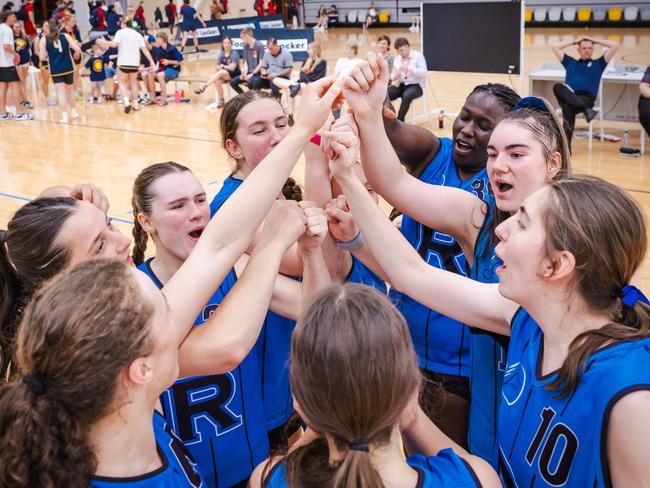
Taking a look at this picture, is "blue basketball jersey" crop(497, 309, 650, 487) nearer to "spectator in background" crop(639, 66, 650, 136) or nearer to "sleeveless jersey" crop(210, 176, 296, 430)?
"sleeveless jersey" crop(210, 176, 296, 430)

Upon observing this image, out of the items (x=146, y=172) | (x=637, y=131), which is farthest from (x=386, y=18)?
(x=146, y=172)

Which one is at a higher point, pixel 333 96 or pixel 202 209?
pixel 333 96

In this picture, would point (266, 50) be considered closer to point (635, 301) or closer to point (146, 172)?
point (146, 172)

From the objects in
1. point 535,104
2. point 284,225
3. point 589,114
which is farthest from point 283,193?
point 589,114

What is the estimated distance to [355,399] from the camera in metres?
1.26

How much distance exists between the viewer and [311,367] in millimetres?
1288

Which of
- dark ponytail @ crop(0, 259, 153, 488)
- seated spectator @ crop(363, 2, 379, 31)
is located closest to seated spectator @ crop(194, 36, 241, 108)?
seated spectator @ crop(363, 2, 379, 31)

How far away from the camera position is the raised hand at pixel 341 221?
2.25 meters

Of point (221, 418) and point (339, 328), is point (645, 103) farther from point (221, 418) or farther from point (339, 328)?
point (339, 328)

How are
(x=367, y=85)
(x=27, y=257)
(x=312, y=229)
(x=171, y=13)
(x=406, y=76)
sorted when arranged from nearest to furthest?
1. (x=27, y=257)
2. (x=312, y=229)
3. (x=367, y=85)
4. (x=406, y=76)
5. (x=171, y=13)

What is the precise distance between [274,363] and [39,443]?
1072 millimetres

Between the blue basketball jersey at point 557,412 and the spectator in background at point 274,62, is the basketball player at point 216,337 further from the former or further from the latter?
the spectator in background at point 274,62

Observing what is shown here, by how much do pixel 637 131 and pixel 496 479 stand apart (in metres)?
9.92

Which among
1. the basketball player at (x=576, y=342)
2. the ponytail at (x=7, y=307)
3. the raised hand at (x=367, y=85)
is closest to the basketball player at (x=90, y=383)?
the ponytail at (x=7, y=307)
